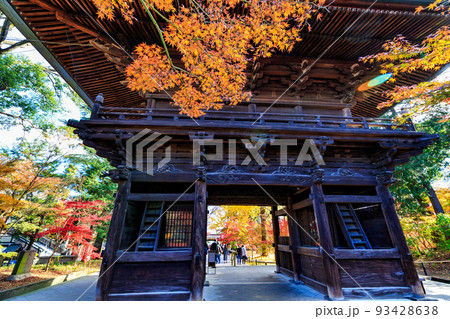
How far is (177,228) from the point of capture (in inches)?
265

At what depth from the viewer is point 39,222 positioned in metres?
11.3

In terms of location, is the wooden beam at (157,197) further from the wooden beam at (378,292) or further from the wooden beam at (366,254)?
the wooden beam at (378,292)

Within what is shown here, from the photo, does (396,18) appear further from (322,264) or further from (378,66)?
(322,264)

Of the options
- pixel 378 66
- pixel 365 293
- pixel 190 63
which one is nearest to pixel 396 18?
pixel 378 66

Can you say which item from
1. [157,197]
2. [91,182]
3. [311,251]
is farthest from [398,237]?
[91,182]

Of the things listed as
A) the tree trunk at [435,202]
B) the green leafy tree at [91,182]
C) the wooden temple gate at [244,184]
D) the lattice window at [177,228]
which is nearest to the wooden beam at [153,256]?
the wooden temple gate at [244,184]

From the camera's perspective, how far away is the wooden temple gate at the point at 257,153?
18.1 ft

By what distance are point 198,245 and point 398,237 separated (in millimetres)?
6354

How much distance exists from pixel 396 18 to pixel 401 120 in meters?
Result: 3.36

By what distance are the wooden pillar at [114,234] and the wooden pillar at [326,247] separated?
19.6ft

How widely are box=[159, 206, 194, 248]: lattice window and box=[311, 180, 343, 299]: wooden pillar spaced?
14.0 ft

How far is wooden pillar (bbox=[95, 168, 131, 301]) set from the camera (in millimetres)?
4903

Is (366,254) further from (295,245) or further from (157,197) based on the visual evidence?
(157,197)

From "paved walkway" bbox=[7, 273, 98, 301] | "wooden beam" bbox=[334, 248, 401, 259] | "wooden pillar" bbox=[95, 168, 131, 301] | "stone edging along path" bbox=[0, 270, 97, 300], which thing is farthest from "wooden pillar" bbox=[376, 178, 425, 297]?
"stone edging along path" bbox=[0, 270, 97, 300]
